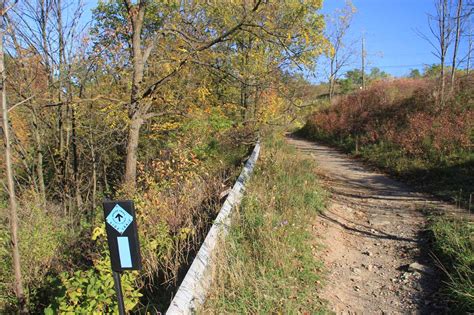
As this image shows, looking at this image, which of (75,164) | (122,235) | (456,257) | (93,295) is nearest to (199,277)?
(93,295)

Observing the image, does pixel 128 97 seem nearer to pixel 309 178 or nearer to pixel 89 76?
pixel 89 76

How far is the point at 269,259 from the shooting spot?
14.3 ft

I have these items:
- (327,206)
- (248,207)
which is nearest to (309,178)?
(327,206)

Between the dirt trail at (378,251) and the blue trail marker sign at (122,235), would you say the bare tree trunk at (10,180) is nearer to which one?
the blue trail marker sign at (122,235)

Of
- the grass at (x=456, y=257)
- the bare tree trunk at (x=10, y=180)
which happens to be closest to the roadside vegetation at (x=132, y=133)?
the bare tree trunk at (x=10, y=180)

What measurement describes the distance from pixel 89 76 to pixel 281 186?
5.99m

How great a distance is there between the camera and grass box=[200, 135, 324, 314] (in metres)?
3.65

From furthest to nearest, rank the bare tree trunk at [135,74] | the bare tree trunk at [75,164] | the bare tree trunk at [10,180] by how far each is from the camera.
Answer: the bare tree trunk at [75,164] < the bare tree trunk at [135,74] < the bare tree trunk at [10,180]

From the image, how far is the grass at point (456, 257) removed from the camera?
3697 mm

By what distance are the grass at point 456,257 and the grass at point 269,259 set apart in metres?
1.46

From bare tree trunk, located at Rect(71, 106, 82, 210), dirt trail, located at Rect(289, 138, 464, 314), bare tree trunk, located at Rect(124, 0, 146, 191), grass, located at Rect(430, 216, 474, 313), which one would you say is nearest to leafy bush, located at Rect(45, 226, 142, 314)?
dirt trail, located at Rect(289, 138, 464, 314)

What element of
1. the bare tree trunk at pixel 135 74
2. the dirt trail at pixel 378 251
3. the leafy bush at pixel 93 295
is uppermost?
the bare tree trunk at pixel 135 74

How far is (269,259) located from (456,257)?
8.07 feet

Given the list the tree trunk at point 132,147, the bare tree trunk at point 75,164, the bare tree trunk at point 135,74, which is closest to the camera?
the bare tree trunk at point 135,74
